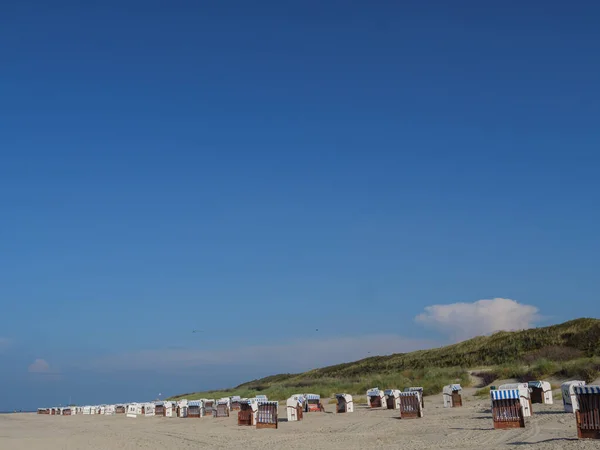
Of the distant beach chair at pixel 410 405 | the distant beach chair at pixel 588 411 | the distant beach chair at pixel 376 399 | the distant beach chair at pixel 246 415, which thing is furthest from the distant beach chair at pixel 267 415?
the distant beach chair at pixel 588 411

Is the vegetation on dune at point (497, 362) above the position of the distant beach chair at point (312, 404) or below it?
above

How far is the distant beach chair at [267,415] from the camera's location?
27469 millimetres

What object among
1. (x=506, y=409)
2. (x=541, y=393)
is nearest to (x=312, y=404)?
(x=541, y=393)

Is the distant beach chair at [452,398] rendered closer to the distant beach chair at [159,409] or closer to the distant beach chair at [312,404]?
the distant beach chair at [312,404]

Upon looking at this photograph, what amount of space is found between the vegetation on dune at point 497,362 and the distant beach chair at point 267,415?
55.3ft

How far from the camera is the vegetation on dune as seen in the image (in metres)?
39.9

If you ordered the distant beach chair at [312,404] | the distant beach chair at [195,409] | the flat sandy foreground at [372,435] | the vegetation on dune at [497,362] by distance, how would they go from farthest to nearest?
1. the distant beach chair at [195,409]
2. the vegetation on dune at [497,362]
3. the distant beach chair at [312,404]
4. the flat sandy foreground at [372,435]

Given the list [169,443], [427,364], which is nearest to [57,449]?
[169,443]

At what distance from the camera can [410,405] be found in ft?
89.2

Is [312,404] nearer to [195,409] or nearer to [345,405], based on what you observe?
[345,405]

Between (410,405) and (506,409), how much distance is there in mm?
7571

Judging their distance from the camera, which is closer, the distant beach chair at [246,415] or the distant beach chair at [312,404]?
the distant beach chair at [246,415]

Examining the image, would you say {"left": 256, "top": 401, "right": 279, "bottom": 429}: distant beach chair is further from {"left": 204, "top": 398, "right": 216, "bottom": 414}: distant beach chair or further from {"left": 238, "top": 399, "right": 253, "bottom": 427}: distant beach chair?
{"left": 204, "top": 398, "right": 216, "bottom": 414}: distant beach chair

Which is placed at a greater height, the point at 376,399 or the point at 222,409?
the point at 376,399
